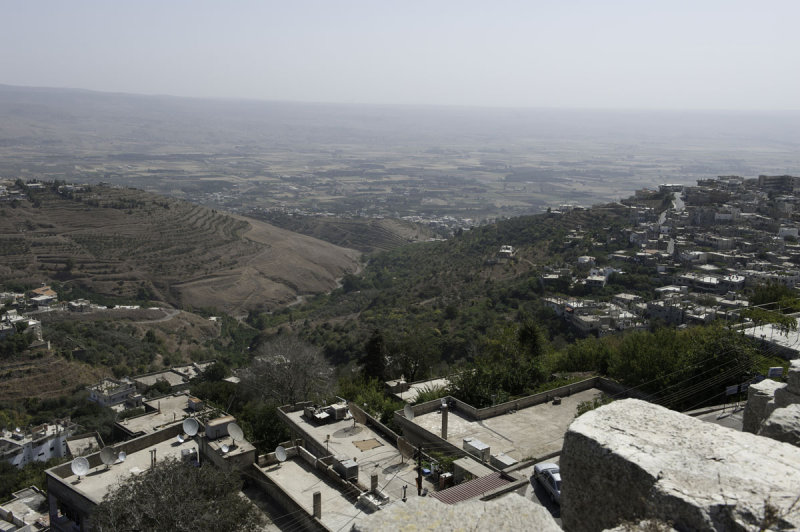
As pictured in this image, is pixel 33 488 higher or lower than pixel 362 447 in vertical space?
lower

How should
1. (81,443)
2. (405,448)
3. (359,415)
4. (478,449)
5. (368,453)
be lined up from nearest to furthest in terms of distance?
(478,449), (405,448), (368,453), (359,415), (81,443)

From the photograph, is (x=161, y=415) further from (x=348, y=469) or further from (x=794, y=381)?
(x=794, y=381)

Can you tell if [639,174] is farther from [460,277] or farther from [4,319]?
[4,319]

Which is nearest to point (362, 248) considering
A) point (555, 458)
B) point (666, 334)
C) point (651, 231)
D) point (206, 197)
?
point (651, 231)

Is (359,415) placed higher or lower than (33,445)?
higher

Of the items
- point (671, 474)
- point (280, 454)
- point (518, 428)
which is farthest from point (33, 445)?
point (671, 474)

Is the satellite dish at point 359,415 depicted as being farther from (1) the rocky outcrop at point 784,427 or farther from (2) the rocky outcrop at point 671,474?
(1) the rocky outcrop at point 784,427

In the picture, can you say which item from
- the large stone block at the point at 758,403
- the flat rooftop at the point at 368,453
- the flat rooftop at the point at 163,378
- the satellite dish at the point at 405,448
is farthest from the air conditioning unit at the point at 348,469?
the flat rooftop at the point at 163,378
